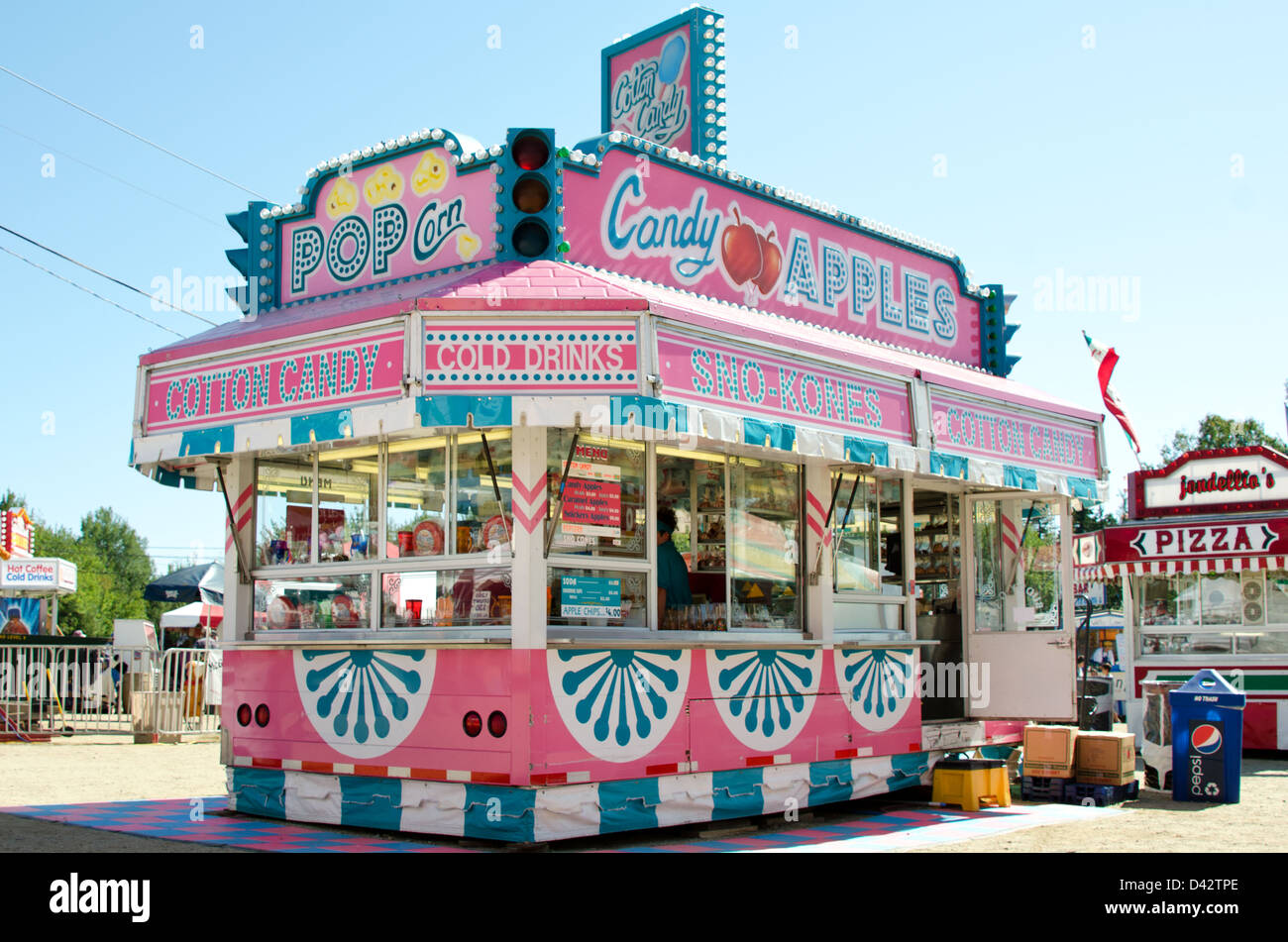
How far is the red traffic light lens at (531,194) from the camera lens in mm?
8438

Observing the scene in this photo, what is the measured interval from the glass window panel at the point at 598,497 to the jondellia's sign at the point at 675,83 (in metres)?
3.84

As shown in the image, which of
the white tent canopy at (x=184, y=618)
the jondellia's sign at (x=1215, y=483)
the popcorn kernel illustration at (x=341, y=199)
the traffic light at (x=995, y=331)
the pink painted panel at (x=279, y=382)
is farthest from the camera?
the white tent canopy at (x=184, y=618)

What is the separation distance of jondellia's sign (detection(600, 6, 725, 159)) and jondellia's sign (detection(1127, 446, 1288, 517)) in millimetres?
8925

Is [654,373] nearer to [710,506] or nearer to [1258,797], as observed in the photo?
[710,506]

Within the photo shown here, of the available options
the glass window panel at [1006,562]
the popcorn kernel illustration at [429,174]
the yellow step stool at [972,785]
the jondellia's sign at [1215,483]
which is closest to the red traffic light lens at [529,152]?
the popcorn kernel illustration at [429,174]

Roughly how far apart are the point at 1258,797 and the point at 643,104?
8.85m

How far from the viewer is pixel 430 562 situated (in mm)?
8492

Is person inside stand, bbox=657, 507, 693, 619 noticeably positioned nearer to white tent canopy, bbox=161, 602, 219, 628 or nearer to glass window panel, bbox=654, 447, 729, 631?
glass window panel, bbox=654, 447, 729, 631

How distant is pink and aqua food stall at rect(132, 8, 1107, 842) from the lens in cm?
769

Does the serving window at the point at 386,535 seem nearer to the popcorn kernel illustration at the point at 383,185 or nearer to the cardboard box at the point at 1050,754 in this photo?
the popcorn kernel illustration at the point at 383,185

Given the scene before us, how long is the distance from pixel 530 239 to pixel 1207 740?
7.70 m

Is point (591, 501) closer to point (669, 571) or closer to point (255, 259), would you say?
point (669, 571)

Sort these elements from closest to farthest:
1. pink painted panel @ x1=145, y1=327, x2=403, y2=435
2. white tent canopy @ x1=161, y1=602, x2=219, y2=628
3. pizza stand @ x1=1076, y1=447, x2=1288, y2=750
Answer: pink painted panel @ x1=145, y1=327, x2=403, y2=435 → pizza stand @ x1=1076, y1=447, x2=1288, y2=750 → white tent canopy @ x1=161, y1=602, x2=219, y2=628

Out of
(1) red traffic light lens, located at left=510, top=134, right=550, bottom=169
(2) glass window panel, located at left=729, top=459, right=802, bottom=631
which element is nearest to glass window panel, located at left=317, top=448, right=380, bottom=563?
(1) red traffic light lens, located at left=510, top=134, right=550, bottom=169
